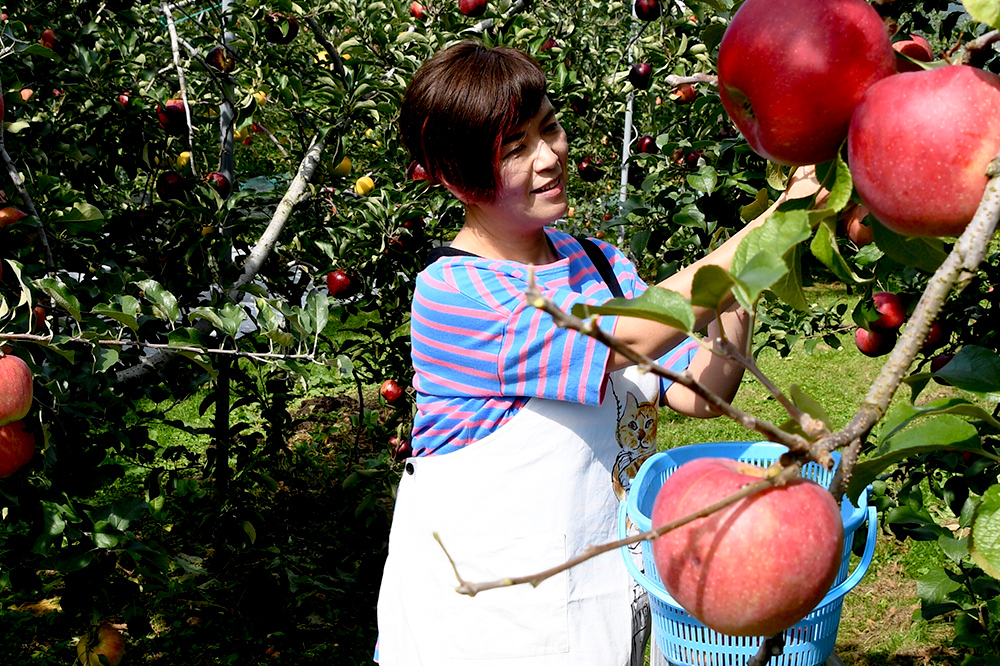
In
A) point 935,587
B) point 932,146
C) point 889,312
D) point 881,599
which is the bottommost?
point 881,599

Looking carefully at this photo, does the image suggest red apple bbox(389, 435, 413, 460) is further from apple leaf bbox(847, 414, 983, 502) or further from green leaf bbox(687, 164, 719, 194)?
apple leaf bbox(847, 414, 983, 502)

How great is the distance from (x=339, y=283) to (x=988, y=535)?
2.23 metres

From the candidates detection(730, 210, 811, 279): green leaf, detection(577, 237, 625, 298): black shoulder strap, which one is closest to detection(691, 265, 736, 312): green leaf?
detection(730, 210, 811, 279): green leaf

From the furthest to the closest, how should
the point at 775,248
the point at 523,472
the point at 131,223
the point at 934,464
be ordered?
the point at 131,223
the point at 934,464
the point at 523,472
the point at 775,248

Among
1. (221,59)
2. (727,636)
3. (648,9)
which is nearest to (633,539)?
(727,636)

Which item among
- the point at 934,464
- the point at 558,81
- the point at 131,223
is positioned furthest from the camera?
the point at 558,81

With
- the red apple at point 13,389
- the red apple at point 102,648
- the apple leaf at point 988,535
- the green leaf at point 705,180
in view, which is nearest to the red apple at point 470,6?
the green leaf at point 705,180

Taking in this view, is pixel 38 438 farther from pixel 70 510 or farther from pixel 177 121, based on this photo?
pixel 177 121

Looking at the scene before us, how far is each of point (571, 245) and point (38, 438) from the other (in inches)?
40.7

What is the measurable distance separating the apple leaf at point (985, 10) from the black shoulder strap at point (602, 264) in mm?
1098

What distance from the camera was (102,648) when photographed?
8.07ft

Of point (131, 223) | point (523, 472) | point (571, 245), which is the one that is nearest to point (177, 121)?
point (131, 223)

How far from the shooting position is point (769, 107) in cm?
61

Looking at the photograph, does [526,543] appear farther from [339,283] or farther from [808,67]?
[339,283]
